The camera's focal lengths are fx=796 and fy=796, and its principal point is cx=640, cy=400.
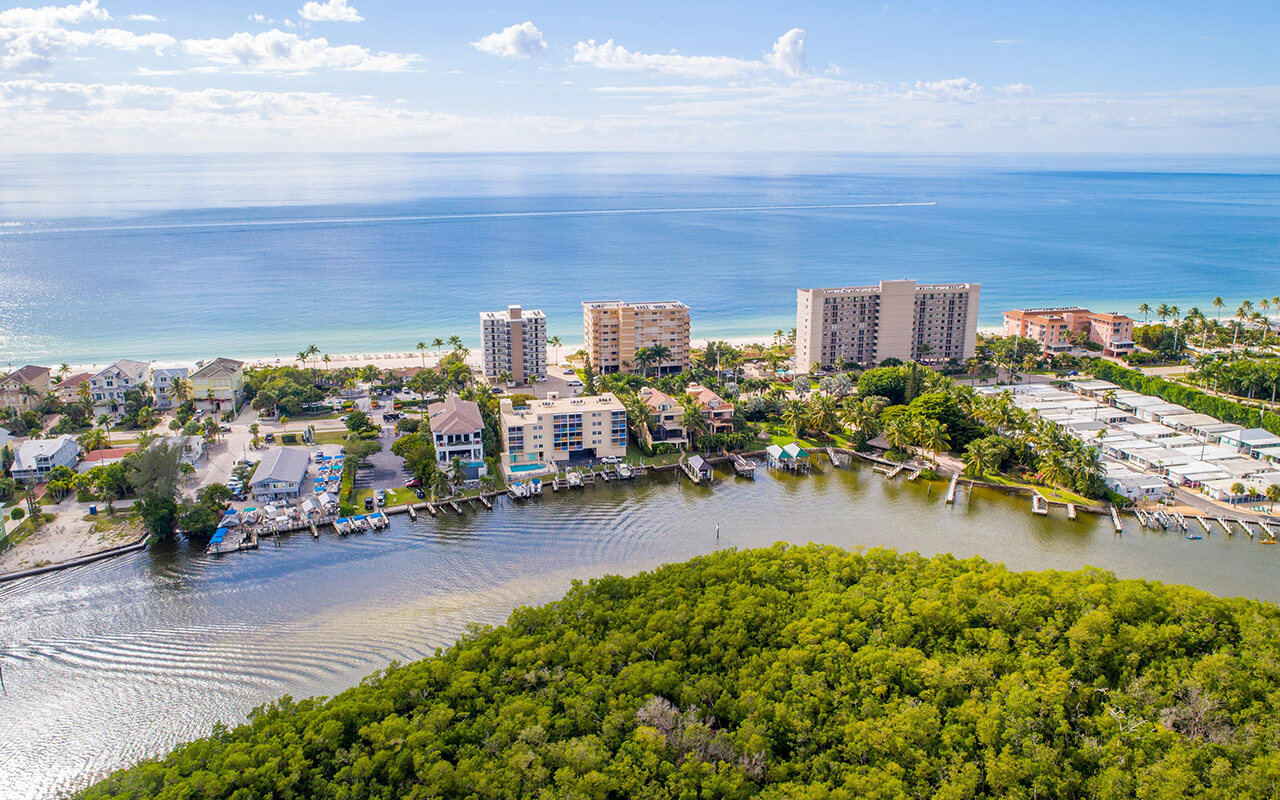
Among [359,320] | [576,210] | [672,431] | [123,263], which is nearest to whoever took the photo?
[672,431]

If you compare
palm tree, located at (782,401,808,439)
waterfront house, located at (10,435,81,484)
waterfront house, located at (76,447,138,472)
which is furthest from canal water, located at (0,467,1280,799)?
waterfront house, located at (10,435,81,484)

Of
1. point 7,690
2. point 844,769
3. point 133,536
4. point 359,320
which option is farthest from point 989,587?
point 359,320

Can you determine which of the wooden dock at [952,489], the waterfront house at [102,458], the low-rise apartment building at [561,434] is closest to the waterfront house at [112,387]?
the waterfront house at [102,458]

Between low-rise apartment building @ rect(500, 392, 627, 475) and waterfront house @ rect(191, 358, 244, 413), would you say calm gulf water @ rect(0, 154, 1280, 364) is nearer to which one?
waterfront house @ rect(191, 358, 244, 413)

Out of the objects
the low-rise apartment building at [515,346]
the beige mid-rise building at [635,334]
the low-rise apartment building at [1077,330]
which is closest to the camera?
the low-rise apartment building at [515,346]

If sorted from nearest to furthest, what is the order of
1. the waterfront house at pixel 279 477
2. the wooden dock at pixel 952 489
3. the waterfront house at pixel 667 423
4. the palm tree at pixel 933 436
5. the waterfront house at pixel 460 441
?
the waterfront house at pixel 279 477 < the wooden dock at pixel 952 489 < the waterfront house at pixel 460 441 < the palm tree at pixel 933 436 < the waterfront house at pixel 667 423

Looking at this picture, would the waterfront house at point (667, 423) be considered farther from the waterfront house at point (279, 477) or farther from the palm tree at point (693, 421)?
the waterfront house at point (279, 477)

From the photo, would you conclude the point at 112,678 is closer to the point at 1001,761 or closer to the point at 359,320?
the point at 1001,761
